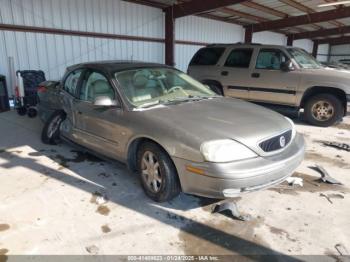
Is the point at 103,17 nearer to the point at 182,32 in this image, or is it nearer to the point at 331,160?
the point at 182,32

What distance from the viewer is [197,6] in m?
10.1

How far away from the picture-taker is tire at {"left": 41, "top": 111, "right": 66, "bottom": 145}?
467 cm

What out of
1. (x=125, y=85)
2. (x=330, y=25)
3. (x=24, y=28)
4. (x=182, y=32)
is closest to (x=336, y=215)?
(x=125, y=85)

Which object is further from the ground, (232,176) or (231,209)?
(232,176)

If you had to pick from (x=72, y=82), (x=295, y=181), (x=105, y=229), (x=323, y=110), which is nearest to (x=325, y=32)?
(x=323, y=110)

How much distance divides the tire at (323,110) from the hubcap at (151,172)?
4.93m

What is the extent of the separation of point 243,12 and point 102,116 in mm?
11540

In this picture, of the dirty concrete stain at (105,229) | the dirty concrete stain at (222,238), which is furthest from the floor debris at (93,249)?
the dirty concrete stain at (222,238)

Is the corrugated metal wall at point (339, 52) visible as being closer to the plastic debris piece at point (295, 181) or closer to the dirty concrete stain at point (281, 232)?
the plastic debris piece at point (295, 181)

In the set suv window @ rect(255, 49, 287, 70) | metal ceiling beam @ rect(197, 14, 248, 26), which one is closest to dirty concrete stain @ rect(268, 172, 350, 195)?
suv window @ rect(255, 49, 287, 70)

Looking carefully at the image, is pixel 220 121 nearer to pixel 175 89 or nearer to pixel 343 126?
pixel 175 89

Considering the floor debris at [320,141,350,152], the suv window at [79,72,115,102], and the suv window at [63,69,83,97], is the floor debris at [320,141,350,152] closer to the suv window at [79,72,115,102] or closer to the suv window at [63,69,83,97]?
the suv window at [79,72,115,102]

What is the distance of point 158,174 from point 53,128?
2.65 metres

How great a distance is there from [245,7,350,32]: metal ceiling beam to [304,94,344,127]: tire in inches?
326
